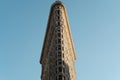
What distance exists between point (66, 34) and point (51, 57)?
12766 millimetres

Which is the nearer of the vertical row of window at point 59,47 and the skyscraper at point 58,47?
the vertical row of window at point 59,47

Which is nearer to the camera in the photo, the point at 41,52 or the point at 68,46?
the point at 68,46

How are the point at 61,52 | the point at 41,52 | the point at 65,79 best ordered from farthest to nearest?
1. the point at 41,52
2. the point at 61,52
3. the point at 65,79

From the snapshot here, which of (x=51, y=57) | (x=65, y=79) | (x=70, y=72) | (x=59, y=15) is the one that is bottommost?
(x=65, y=79)

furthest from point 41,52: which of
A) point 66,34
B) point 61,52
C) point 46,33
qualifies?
point 61,52

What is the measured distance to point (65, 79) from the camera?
87.1 meters

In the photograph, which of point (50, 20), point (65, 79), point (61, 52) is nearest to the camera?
point (65, 79)

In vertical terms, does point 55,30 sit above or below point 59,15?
below

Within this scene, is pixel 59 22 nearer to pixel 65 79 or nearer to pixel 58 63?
pixel 58 63

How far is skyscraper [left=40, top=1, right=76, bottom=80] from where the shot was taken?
90.4m

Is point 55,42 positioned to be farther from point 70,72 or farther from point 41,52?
point 41,52

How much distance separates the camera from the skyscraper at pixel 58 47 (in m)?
90.4

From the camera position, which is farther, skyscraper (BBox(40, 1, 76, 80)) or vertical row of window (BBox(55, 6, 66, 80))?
skyscraper (BBox(40, 1, 76, 80))

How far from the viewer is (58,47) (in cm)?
9531
